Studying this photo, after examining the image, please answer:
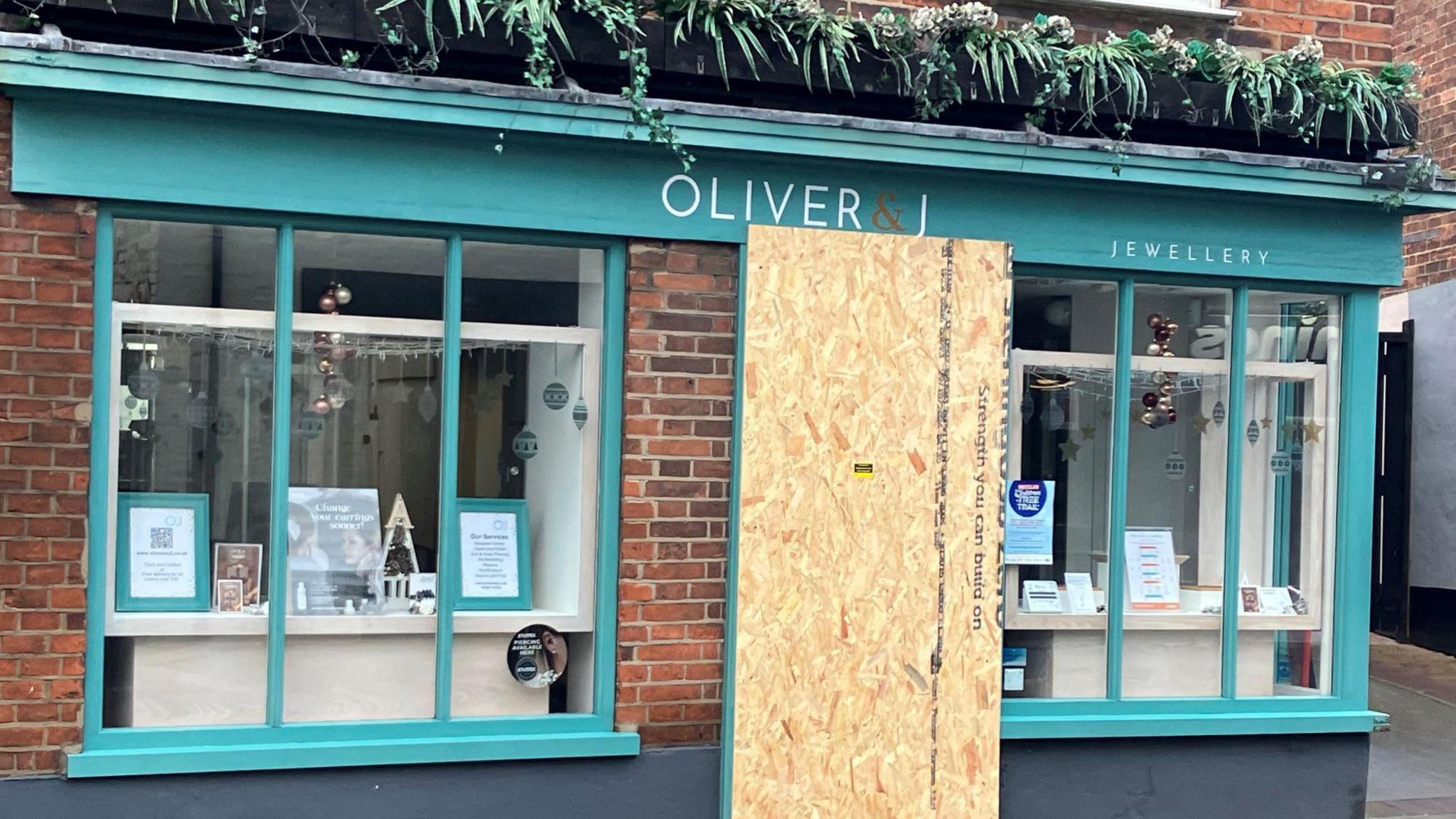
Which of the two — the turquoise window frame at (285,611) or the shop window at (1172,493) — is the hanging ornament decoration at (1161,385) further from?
the turquoise window frame at (285,611)

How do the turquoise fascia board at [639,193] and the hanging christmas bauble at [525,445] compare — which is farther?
the hanging christmas bauble at [525,445]

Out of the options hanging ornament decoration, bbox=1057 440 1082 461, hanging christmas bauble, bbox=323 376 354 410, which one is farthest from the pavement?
hanging christmas bauble, bbox=323 376 354 410

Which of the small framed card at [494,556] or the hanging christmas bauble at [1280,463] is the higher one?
the hanging christmas bauble at [1280,463]

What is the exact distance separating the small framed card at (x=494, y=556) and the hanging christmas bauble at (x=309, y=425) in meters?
0.69

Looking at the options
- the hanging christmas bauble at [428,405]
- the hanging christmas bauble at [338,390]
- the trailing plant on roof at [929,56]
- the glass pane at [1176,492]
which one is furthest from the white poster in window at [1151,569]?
the hanging christmas bauble at [338,390]

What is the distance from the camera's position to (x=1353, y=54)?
8.06 m

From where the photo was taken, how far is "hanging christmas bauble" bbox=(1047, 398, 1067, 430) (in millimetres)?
7641

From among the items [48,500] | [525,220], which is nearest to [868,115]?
[525,220]

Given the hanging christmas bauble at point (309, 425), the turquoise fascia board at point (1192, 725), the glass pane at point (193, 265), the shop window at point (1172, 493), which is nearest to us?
the glass pane at point (193, 265)

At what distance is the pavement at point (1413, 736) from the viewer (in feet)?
28.2

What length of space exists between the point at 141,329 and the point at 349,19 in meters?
1.54

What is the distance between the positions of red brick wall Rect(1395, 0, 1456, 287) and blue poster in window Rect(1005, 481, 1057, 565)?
6287 millimetres

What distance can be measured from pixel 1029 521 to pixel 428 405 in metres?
3.11

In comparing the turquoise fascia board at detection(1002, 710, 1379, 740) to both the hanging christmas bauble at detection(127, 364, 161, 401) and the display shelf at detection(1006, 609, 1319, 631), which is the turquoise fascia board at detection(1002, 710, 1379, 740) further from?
the hanging christmas bauble at detection(127, 364, 161, 401)
